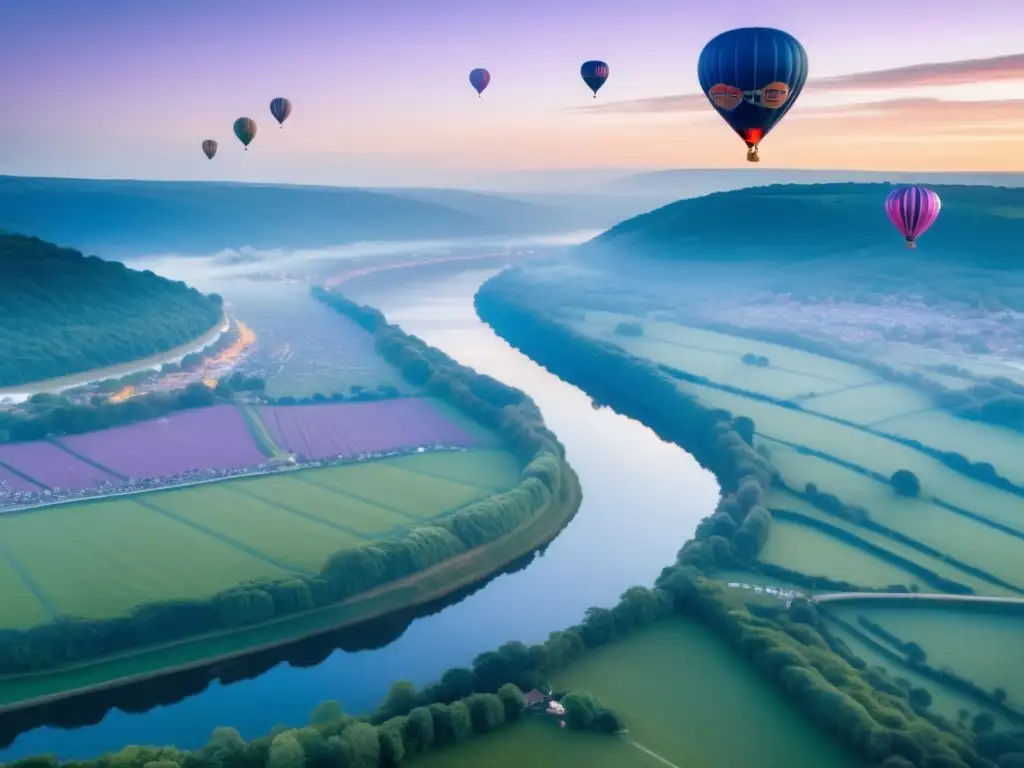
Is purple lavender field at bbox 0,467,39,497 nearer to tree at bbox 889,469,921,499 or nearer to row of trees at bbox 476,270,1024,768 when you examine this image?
row of trees at bbox 476,270,1024,768

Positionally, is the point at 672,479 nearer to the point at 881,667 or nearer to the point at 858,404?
the point at 858,404

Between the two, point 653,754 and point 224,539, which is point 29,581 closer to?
point 224,539

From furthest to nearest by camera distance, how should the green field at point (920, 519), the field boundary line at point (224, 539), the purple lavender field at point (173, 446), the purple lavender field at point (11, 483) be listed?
1. the purple lavender field at point (173, 446)
2. the purple lavender field at point (11, 483)
3. the green field at point (920, 519)
4. the field boundary line at point (224, 539)

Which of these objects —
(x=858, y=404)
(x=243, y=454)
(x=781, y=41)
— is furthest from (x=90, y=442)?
(x=858, y=404)

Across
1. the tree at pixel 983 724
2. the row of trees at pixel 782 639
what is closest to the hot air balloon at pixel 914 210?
the row of trees at pixel 782 639

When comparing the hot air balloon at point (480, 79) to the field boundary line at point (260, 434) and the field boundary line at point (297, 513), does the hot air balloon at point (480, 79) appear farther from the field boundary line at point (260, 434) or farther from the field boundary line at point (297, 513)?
the field boundary line at point (297, 513)

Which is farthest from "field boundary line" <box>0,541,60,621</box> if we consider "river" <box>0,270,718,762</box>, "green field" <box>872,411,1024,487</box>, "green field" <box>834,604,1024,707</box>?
"green field" <box>872,411,1024,487</box>
